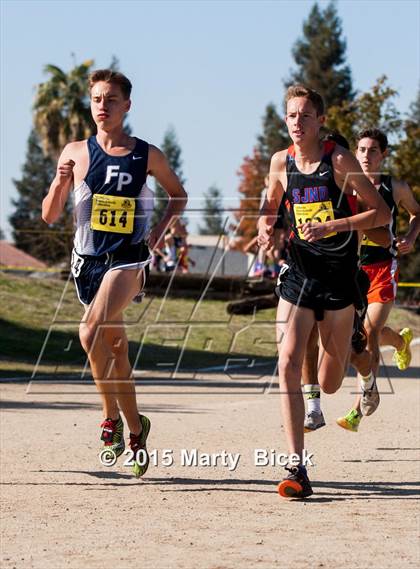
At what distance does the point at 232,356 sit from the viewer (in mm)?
26016

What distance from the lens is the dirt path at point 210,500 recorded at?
243 inches

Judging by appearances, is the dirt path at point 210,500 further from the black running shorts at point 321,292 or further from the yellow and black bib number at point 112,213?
the yellow and black bib number at point 112,213

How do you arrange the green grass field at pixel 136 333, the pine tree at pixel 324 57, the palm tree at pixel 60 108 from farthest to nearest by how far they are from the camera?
the pine tree at pixel 324 57 → the palm tree at pixel 60 108 → the green grass field at pixel 136 333

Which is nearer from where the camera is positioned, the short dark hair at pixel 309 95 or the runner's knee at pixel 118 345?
the short dark hair at pixel 309 95

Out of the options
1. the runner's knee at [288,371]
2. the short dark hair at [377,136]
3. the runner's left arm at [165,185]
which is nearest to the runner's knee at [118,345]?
the runner's left arm at [165,185]

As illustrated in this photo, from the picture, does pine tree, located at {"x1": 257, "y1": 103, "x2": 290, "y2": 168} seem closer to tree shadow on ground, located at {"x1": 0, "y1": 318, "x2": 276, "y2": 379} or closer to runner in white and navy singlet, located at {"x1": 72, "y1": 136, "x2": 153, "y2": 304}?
tree shadow on ground, located at {"x1": 0, "y1": 318, "x2": 276, "y2": 379}

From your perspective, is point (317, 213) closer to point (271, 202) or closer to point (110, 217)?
point (271, 202)

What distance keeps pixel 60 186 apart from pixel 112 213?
443 millimetres

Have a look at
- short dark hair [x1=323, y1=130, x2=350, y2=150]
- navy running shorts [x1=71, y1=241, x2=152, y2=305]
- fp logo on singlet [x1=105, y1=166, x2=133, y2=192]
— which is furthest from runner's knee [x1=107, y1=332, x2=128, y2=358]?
short dark hair [x1=323, y1=130, x2=350, y2=150]

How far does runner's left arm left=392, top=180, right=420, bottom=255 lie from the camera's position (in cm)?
1036

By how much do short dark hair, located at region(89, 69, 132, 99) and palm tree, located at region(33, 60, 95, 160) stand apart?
4180 cm

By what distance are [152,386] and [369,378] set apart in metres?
8.87

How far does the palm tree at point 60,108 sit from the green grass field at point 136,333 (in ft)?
54.9

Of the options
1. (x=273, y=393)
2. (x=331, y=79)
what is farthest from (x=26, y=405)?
(x=331, y=79)
